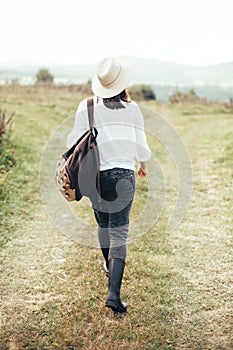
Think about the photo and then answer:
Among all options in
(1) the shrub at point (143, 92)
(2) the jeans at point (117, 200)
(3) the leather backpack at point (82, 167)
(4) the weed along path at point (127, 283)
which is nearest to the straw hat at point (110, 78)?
(3) the leather backpack at point (82, 167)

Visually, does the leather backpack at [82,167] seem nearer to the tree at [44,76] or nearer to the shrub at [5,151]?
the shrub at [5,151]

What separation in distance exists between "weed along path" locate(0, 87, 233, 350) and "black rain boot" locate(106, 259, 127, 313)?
145mm

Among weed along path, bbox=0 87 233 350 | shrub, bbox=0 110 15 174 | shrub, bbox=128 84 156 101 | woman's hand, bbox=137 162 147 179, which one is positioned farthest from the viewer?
shrub, bbox=128 84 156 101

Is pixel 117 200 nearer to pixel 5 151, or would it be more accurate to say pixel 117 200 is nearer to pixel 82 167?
pixel 82 167

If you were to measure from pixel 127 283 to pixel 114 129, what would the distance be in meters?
1.64

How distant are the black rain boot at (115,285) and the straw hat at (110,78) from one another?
1.36 metres

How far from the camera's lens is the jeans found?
4.27 m

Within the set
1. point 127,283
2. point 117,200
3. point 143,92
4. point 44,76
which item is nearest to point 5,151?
point 127,283

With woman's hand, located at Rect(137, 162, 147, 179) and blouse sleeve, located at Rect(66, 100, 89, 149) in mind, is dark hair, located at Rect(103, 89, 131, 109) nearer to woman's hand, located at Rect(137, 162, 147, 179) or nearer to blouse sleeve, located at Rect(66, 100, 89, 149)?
blouse sleeve, located at Rect(66, 100, 89, 149)

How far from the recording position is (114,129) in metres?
4.23

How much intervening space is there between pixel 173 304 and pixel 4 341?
1512 mm

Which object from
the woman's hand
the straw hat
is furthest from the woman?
the woman's hand

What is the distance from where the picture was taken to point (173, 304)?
466cm

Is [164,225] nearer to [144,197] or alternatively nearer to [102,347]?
[144,197]
